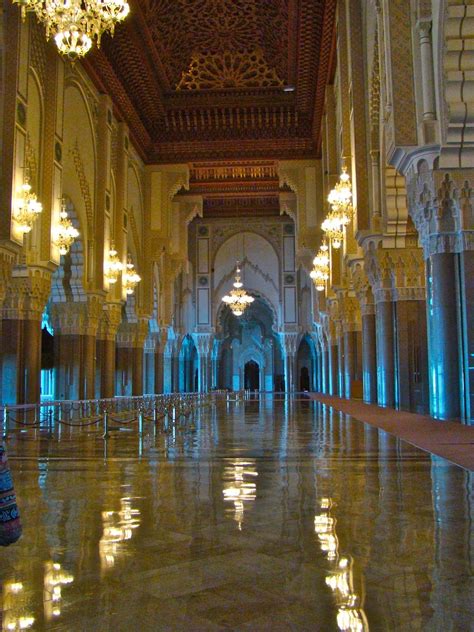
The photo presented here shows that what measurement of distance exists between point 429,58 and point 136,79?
12.8 metres

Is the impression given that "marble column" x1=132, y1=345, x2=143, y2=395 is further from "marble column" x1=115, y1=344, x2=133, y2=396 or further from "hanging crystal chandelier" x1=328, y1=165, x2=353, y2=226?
"hanging crystal chandelier" x1=328, y1=165, x2=353, y2=226

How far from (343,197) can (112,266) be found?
26.9ft

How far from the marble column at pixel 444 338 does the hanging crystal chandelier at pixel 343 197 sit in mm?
4608

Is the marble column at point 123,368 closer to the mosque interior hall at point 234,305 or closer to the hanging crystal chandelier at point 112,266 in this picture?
the mosque interior hall at point 234,305

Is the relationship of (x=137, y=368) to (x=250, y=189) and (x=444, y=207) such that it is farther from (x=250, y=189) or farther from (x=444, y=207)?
(x=444, y=207)

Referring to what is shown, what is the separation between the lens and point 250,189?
28.7m

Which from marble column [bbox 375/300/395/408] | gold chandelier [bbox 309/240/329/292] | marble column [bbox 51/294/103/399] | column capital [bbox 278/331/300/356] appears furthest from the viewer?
column capital [bbox 278/331/300/356]

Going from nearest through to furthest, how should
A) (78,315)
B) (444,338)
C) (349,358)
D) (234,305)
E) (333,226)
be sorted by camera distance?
(444,338) < (333,226) < (78,315) < (349,358) < (234,305)

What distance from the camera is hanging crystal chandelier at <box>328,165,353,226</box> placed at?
43.7 ft

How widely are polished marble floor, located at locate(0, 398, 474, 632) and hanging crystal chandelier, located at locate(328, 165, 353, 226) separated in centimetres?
867

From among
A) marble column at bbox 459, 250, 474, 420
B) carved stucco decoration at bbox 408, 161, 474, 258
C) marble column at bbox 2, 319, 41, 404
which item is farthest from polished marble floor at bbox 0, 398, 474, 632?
marble column at bbox 2, 319, 41, 404

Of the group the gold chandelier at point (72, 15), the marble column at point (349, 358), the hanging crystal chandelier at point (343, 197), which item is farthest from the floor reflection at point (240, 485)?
the marble column at point (349, 358)

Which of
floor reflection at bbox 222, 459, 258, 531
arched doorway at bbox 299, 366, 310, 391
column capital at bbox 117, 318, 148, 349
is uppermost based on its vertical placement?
column capital at bbox 117, 318, 148, 349

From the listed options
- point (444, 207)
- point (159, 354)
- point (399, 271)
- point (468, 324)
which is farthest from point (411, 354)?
point (159, 354)
